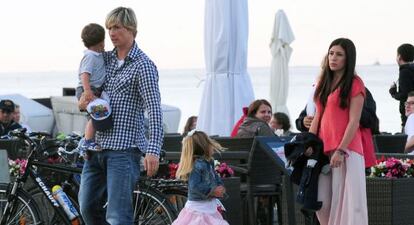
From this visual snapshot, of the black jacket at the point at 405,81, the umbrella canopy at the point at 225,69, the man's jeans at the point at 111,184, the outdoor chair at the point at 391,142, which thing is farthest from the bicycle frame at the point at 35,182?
the black jacket at the point at 405,81

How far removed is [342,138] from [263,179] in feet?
5.74

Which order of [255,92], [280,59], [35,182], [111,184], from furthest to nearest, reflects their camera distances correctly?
[255,92]
[280,59]
[35,182]
[111,184]

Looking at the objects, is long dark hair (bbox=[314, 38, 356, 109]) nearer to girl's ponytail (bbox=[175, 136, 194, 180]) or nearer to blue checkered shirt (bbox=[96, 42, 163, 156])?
girl's ponytail (bbox=[175, 136, 194, 180])

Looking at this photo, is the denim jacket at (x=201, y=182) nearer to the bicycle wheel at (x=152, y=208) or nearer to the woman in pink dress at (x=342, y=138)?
the bicycle wheel at (x=152, y=208)

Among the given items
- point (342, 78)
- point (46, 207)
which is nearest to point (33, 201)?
point (46, 207)

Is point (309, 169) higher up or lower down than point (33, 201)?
higher up

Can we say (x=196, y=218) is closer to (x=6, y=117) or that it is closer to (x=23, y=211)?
(x=23, y=211)

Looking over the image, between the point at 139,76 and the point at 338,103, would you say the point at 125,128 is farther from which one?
the point at 338,103

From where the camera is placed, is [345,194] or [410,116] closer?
[345,194]

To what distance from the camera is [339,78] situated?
6.75 m

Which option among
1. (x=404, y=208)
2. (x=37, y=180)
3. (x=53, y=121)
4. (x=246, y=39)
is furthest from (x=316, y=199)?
(x=53, y=121)

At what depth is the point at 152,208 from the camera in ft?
23.9

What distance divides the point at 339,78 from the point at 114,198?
59.2 inches

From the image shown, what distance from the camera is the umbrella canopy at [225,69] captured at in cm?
1229
